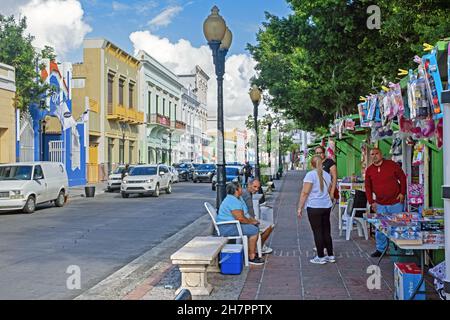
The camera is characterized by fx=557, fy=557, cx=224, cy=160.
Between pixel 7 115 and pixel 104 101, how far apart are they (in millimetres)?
15485

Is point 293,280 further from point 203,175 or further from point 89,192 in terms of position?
point 203,175

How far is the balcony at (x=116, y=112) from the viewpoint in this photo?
136ft

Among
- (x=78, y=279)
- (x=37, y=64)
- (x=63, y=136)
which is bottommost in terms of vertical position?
(x=78, y=279)

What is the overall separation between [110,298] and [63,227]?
8012mm

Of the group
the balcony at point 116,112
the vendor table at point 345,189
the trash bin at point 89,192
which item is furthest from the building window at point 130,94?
the vendor table at point 345,189

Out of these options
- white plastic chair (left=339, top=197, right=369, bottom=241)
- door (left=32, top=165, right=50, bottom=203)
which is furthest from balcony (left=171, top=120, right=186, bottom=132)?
white plastic chair (left=339, top=197, right=369, bottom=241)

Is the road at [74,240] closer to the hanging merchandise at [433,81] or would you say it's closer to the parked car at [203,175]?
the hanging merchandise at [433,81]

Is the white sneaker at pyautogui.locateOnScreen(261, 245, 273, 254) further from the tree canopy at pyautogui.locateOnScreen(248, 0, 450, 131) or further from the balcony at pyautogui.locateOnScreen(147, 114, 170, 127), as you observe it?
the balcony at pyautogui.locateOnScreen(147, 114, 170, 127)

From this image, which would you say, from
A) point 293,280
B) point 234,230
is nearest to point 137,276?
point 234,230

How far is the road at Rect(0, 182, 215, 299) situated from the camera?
7980 mm

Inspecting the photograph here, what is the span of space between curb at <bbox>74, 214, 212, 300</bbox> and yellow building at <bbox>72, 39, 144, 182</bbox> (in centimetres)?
2737
